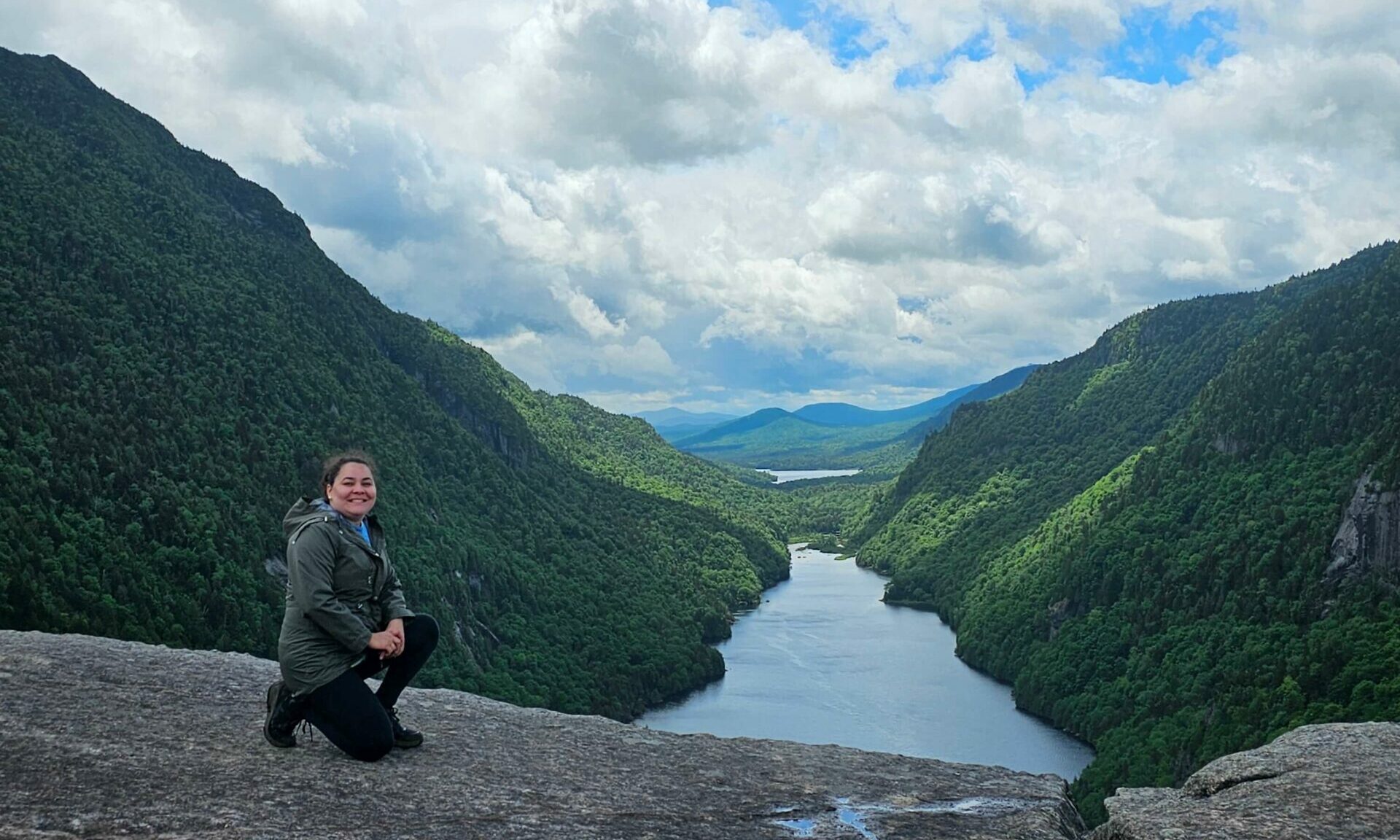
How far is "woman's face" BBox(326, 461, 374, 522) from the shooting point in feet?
33.5

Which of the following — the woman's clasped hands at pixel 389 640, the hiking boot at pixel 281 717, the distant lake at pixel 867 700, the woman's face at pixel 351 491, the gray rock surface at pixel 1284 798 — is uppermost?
the woman's face at pixel 351 491

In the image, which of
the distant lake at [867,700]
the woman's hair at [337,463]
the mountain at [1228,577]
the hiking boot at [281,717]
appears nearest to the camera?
the woman's hair at [337,463]

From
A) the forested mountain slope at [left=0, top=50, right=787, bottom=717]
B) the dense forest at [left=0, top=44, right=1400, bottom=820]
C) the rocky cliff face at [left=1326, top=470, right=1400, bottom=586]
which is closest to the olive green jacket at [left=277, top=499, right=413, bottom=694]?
the dense forest at [left=0, top=44, right=1400, bottom=820]

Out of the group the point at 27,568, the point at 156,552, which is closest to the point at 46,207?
the point at 156,552

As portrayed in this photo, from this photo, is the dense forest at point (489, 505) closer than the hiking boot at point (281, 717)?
No

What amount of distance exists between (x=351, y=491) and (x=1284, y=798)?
9.68 m

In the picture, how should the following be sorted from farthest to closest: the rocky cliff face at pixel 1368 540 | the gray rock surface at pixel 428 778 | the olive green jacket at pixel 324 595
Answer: the rocky cliff face at pixel 1368 540, the olive green jacket at pixel 324 595, the gray rock surface at pixel 428 778

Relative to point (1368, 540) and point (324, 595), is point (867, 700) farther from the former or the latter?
point (324, 595)

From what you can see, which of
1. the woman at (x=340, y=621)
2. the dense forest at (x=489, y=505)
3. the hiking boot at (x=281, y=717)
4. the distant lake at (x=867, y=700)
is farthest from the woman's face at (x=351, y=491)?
the distant lake at (x=867, y=700)

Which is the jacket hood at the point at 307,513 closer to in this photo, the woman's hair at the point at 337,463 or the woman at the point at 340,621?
the woman at the point at 340,621

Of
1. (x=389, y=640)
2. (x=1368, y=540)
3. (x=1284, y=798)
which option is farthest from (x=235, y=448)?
(x=1284, y=798)

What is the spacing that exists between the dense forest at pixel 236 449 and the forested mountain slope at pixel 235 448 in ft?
1.14

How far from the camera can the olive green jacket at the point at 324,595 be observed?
32.2 ft

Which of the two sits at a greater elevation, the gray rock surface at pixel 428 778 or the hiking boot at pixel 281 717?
the hiking boot at pixel 281 717
